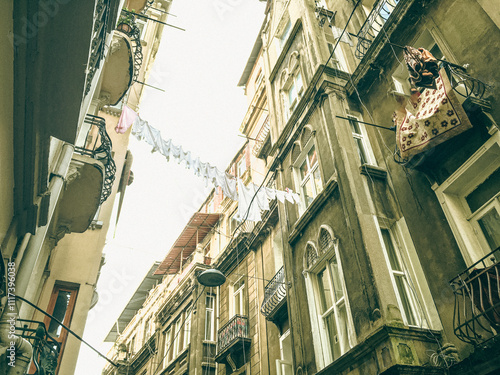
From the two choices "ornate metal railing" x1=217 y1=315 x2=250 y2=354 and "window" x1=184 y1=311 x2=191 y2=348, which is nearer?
"ornate metal railing" x1=217 y1=315 x2=250 y2=354

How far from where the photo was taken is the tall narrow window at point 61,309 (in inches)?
450

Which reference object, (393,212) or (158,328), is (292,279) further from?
(158,328)

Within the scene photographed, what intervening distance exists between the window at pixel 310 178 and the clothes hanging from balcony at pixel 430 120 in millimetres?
3316

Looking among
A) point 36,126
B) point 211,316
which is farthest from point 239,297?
point 36,126

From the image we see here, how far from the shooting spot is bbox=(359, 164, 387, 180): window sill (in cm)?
973

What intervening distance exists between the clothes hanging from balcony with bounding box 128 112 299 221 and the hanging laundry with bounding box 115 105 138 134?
3 cm

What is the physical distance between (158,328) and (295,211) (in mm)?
18300

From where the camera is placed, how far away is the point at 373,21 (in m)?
11.7

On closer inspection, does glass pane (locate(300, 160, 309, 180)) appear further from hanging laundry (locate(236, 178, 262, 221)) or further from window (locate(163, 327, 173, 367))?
window (locate(163, 327, 173, 367))

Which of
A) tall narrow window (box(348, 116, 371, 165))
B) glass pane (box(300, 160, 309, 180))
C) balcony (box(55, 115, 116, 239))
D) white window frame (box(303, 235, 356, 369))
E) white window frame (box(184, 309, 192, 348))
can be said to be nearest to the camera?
white window frame (box(303, 235, 356, 369))

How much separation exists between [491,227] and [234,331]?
1150cm

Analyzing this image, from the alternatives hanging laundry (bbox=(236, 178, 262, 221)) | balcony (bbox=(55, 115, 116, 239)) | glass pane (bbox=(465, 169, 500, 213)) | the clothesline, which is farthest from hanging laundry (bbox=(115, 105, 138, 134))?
glass pane (bbox=(465, 169, 500, 213))

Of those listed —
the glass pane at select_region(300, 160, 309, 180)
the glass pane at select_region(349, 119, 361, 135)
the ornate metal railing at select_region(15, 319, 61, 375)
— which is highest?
the glass pane at select_region(300, 160, 309, 180)

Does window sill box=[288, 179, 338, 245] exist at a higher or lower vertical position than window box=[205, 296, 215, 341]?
lower
